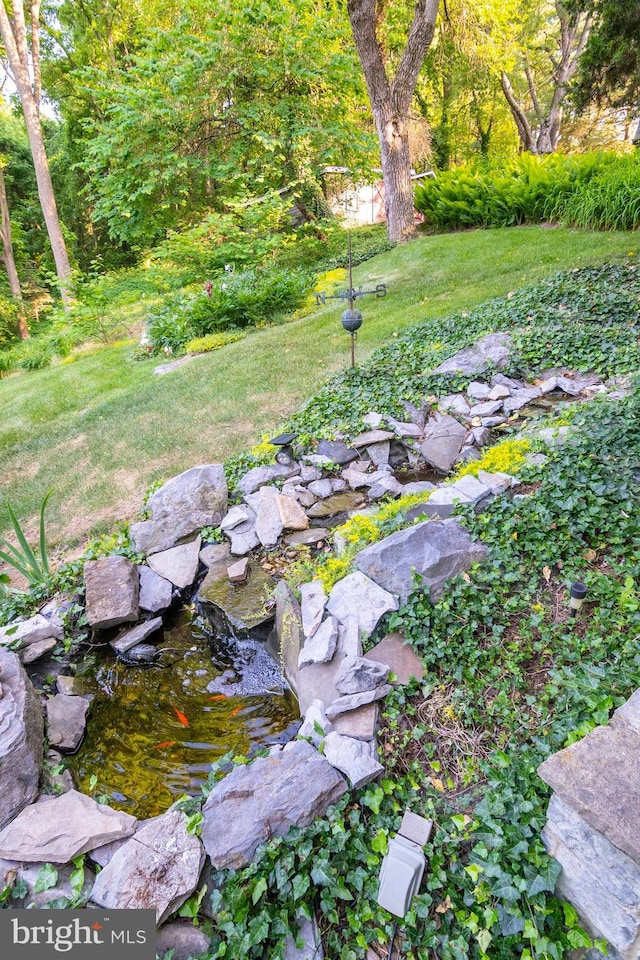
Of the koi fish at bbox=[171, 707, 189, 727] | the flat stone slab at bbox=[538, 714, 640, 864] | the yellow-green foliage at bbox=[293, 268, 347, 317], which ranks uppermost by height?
the yellow-green foliage at bbox=[293, 268, 347, 317]

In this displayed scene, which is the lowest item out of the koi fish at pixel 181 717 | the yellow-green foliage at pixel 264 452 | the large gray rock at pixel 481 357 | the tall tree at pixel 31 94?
the koi fish at pixel 181 717

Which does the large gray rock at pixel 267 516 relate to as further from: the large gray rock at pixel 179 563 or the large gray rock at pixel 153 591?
the large gray rock at pixel 153 591

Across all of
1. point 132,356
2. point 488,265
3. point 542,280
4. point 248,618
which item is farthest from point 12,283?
point 248,618

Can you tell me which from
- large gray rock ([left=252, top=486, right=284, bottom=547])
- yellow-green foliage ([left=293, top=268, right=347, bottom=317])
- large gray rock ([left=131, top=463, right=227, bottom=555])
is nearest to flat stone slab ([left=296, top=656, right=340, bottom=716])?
large gray rock ([left=252, top=486, right=284, bottom=547])

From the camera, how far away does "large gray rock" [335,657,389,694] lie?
218 cm

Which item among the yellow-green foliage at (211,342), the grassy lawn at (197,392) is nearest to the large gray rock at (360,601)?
the grassy lawn at (197,392)

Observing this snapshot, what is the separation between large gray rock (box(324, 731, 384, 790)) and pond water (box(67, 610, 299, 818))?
1.51ft

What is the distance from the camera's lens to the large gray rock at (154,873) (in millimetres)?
1622

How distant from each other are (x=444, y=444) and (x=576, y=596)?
1.99m

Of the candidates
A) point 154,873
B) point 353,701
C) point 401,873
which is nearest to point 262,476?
point 353,701

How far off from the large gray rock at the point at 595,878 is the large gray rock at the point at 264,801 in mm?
745

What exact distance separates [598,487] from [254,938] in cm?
249

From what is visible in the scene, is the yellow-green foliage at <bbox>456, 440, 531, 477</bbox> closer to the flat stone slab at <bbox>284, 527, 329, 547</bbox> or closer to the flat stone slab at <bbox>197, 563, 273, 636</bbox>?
the flat stone slab at <bbox>284, 527, 329, 547</bbox>

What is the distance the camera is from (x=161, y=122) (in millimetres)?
11055
